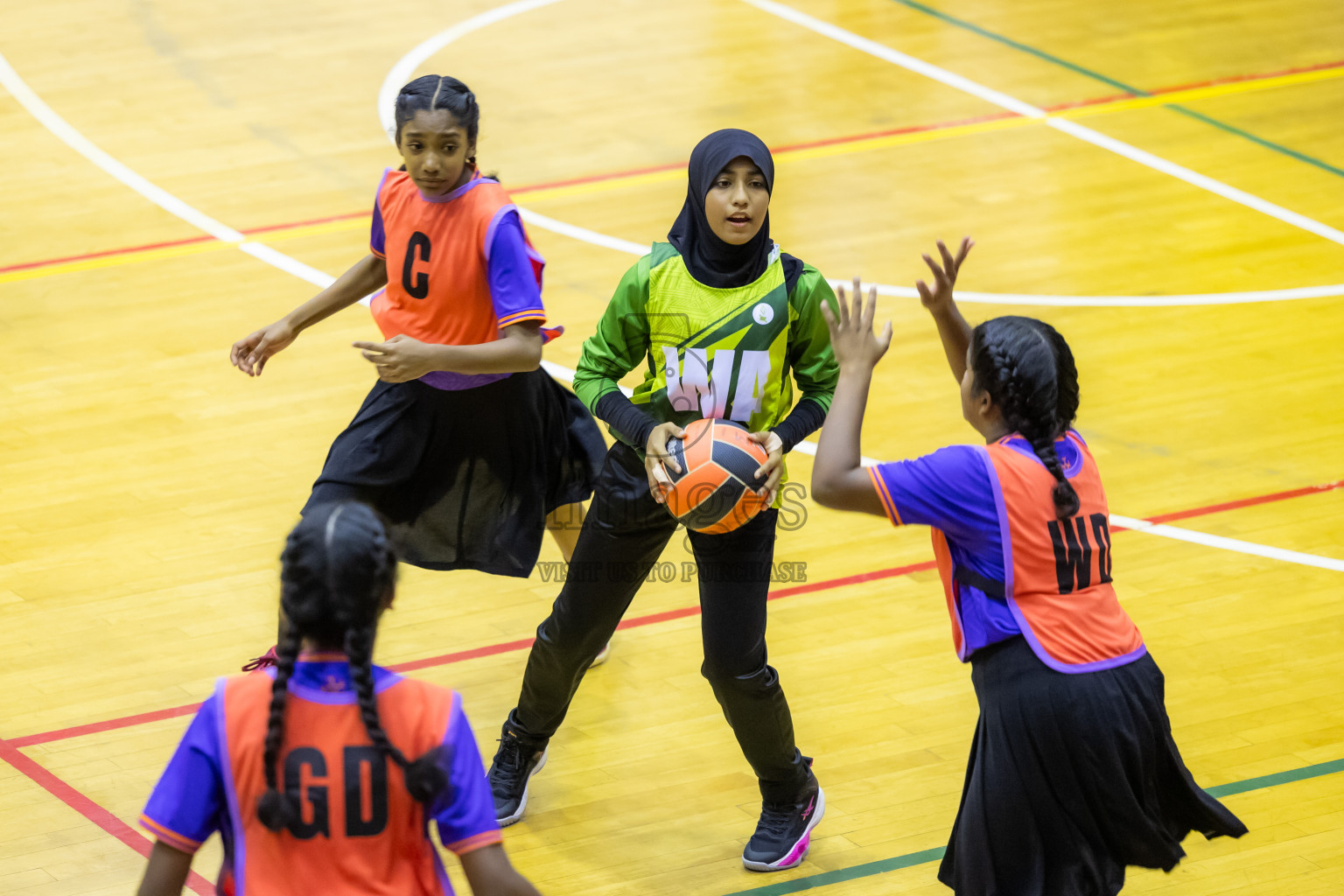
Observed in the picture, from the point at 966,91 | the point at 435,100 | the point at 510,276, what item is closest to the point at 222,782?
the point at 510,276

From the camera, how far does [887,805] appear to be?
178 inches

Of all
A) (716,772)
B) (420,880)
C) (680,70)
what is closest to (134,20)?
(680,70)

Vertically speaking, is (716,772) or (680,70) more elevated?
(680,70)

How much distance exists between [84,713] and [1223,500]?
3926mm

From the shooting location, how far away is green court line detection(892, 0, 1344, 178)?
9.20 m

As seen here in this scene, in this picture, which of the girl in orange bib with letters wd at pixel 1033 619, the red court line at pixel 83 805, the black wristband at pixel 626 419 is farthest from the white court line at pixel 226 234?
the red court line at pixel 83 805

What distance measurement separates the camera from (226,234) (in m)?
8.14

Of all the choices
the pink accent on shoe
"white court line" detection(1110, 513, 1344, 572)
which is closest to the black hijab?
the pink accent on shoe

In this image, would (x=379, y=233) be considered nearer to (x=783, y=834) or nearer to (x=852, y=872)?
(x=783, y=834)

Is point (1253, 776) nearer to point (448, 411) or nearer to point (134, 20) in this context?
point (448, 411)

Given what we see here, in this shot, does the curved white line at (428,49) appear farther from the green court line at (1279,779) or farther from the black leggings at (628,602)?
the green court line at (1279,779)

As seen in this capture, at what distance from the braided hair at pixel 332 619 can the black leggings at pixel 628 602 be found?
1.67m

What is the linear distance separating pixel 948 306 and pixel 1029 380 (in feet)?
1.61

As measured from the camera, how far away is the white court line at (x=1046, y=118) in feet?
27.9
